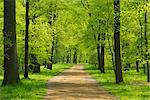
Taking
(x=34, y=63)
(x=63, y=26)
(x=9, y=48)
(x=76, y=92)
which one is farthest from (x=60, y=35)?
(x=76, y=92)

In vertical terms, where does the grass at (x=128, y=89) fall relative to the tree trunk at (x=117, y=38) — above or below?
below

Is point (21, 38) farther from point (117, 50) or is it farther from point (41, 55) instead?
point (117, 50)

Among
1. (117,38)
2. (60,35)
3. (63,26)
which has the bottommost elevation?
(117,38)

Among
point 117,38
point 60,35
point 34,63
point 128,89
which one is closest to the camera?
point 128,89

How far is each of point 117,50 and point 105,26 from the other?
8852 millimetres

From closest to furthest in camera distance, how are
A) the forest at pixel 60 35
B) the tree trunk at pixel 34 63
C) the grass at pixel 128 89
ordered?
the grass at pixel 128 89
the forest at pixel 60 35
the tree trunk at pixel 34 63

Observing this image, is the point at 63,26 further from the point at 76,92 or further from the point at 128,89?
the point at 76,92

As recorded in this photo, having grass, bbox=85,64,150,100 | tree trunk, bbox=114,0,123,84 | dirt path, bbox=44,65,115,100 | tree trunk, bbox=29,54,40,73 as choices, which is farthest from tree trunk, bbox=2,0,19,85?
tree trunk, bbox=29,54,40,73

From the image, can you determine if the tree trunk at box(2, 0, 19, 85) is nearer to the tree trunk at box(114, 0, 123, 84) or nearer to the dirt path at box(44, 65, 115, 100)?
the dirt path at box(44, 65, 115, 100)

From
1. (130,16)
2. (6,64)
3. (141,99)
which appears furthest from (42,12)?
(141,99)

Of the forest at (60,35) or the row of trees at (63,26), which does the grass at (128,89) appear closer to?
the forest at (60,35)

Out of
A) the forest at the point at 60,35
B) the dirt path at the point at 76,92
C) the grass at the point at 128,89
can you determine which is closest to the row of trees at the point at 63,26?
the forest at the point at 60,35

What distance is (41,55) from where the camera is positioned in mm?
37062

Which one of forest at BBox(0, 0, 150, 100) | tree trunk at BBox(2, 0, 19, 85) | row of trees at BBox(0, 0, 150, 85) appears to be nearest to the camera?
forest at BBox(0, 0, 150, 100)
